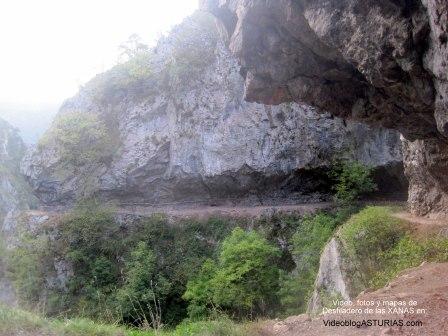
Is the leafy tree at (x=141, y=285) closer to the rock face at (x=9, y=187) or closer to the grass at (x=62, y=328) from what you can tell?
the rock face at (x=9, y=187)

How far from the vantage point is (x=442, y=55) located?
19.5 feet

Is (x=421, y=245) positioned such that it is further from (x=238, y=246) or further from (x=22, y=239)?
(x=22, y=239)

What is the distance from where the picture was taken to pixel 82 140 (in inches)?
1168

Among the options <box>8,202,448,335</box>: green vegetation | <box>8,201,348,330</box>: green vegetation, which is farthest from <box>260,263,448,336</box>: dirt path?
<box>8,201,348,330</box>: green vegetation

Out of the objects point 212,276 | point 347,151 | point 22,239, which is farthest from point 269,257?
point 22,239

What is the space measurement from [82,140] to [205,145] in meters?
9.50

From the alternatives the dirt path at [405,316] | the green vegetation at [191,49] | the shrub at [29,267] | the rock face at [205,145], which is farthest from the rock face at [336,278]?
the green vegetation at [191,49]

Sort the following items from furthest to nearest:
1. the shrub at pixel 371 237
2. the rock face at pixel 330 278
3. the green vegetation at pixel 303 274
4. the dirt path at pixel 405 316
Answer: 1. the green vegetation at pixel 303 274
2. the rock face at pixel 330 278
3. the shrub at pixel 371 237
4. the dirt path at pixel 405 316

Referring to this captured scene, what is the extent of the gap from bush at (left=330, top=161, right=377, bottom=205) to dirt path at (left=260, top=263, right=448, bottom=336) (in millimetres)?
15216

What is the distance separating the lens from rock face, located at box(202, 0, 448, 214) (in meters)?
6.66

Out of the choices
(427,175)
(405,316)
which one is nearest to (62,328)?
(405,316)

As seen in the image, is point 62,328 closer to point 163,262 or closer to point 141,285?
point 141,285

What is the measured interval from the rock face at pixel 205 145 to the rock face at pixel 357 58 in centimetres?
1192

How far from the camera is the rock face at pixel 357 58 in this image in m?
6.66
